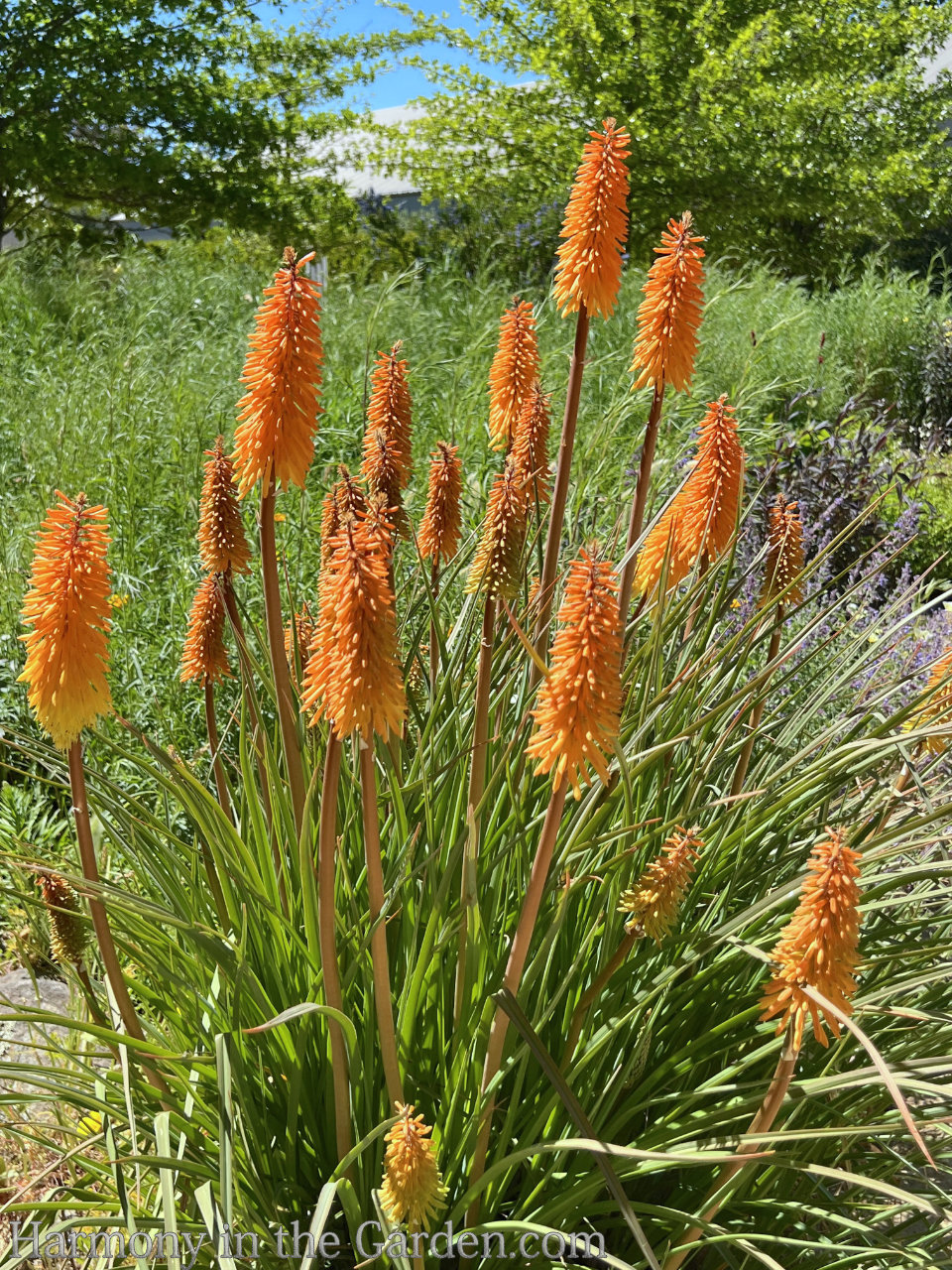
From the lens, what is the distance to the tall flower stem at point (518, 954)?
1.46m

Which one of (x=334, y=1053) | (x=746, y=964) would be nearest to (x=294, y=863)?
(x=334, y=1053)

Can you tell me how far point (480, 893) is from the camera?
81.7 inches

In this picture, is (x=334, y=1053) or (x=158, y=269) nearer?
(x=334, y=1053)

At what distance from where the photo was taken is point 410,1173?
1.48 meters

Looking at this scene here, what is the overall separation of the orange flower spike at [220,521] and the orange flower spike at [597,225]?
750 millimetres

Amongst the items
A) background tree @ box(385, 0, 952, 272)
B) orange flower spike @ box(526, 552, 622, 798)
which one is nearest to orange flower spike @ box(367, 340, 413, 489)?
orange flower spike @ box(526, 552, 622, 798)

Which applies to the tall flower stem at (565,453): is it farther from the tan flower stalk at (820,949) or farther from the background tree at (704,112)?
the background tree at (704,112)

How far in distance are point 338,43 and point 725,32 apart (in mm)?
6354

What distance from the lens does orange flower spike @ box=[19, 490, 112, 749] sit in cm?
171

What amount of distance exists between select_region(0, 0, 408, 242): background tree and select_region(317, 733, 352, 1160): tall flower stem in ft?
54.7

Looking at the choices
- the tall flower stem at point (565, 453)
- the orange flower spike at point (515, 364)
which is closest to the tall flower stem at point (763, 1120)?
the tall flower stem at point (565, 453)

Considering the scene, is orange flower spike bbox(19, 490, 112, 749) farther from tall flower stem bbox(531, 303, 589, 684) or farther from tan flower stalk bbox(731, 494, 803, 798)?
tan flower stalk bbox(731, 494, 803, 798)

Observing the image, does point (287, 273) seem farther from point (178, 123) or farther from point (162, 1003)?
point (178, 123)

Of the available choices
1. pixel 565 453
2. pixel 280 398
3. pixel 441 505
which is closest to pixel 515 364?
pixel 441 505
